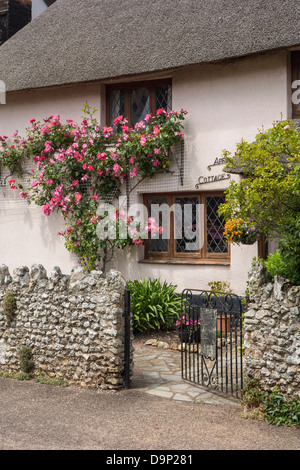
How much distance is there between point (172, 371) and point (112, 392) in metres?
1.31

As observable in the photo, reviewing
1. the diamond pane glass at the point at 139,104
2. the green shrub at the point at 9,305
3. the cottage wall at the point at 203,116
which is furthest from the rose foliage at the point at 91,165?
the green shrub at the point at 9,305

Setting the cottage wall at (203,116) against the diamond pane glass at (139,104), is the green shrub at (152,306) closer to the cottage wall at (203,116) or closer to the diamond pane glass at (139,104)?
the cottage wall at (203,116)

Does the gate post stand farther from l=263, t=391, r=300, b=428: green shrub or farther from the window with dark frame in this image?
the window with dark frame

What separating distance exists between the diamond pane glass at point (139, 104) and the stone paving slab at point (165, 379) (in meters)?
4.79

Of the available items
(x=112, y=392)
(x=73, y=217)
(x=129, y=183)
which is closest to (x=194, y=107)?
(x=129, y=183)

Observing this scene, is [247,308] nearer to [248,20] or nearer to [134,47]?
[248,20]

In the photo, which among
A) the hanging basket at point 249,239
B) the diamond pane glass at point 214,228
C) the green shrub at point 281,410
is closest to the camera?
the green shrub at point 281,410

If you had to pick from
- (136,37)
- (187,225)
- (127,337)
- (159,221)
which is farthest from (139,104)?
(127,337)

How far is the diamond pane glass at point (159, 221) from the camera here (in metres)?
10.8

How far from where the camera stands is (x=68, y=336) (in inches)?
273

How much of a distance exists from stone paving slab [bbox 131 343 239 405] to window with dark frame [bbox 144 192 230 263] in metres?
2.31

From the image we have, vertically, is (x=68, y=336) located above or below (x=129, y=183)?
below

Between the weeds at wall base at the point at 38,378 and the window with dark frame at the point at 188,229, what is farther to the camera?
the window with dark frame at the point at 188,229

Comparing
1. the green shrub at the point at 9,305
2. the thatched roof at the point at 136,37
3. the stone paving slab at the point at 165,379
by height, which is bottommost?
the stone paving slab at the point at 165,379
